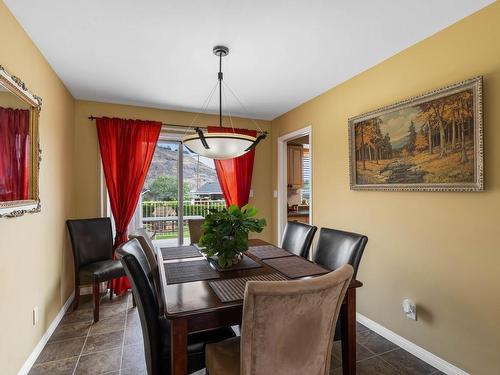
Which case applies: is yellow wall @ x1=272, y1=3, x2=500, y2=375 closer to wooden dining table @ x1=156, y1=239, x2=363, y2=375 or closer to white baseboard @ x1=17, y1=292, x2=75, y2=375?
wooden dining table @ x1=156, y1=239, x2=363, y2=375

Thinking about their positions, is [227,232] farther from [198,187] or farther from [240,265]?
[198,187]

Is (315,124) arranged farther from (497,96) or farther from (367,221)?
(497,96)

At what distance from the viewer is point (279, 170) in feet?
13.6

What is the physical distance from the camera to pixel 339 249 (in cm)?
210

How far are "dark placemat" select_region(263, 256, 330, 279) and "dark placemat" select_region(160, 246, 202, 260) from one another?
2.01 feet

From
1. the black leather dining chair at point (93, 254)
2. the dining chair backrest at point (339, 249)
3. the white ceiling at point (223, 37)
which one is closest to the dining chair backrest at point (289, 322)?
the dining chair backrest at point (339, 249)

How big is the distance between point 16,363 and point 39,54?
2.25 m

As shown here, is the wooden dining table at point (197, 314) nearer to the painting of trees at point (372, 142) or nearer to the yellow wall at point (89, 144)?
the painting of trees at point (372, 142)

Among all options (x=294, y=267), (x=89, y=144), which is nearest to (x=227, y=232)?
(x=294, y=267)

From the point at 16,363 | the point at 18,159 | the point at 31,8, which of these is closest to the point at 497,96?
the point at 31,8

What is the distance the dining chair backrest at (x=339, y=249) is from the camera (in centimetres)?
193

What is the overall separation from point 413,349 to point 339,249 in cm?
98

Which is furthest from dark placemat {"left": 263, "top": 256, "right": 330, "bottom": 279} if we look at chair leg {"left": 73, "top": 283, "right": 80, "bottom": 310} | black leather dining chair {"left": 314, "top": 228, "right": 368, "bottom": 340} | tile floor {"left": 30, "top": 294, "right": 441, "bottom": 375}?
chair leg {"left": 73, "top": 283, "right": 80, "bottom": 310}

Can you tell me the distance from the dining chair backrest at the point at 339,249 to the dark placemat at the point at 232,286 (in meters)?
0.57
